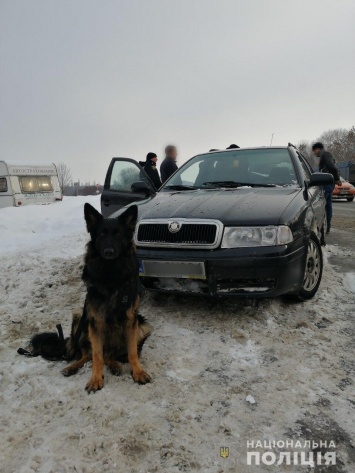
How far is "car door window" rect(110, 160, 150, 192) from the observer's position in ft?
17.0

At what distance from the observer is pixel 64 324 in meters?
3.44

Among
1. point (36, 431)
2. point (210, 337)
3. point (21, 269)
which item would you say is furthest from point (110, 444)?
point (21, 269)

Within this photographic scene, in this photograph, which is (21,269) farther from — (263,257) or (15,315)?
(263,257)

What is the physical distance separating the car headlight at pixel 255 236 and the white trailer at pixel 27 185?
16.4 metres

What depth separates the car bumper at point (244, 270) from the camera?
3.02 meters

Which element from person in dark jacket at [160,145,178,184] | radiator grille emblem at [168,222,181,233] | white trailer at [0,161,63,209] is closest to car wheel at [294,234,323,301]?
radiator grille emblem at [168,222,181,233]

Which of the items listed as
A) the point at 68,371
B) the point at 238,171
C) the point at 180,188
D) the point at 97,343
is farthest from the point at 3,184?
the point at 97,343

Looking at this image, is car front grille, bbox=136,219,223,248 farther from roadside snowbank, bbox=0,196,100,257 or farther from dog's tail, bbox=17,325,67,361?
roadside snowbank, bbox=0,196,100,257

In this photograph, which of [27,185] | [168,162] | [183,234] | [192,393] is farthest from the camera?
[27,185]

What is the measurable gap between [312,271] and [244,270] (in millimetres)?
1284

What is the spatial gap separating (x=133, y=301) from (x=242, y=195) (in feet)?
5.98

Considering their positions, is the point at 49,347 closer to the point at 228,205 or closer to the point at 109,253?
the point at 109,253

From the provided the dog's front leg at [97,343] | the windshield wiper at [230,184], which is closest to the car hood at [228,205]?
the windshield wiper at [230,184]

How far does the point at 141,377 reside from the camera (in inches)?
96.0
